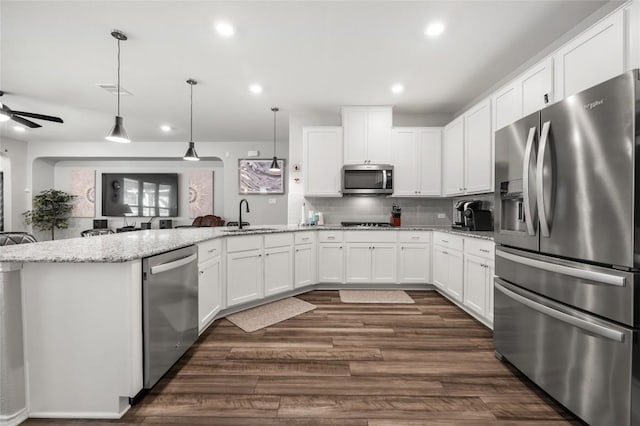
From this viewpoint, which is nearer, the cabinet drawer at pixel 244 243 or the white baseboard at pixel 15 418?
the white baseboard at pixel 15 418

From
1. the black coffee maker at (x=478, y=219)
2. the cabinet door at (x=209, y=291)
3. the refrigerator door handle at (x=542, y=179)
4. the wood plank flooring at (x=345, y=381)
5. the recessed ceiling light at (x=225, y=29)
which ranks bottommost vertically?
the wood plank flooring at (x=345, y=381)

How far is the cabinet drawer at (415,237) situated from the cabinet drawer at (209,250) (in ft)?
7.91

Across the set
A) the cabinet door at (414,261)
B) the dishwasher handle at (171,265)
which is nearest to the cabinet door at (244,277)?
the dishwasher handle at (171,265)

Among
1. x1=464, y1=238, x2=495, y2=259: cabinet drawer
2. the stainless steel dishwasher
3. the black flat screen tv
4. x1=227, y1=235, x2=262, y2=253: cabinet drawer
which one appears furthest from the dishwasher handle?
the black flat screen tv

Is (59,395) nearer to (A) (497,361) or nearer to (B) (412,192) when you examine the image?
(A) (497,361)

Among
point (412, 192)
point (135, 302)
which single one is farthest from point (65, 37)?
point (412, 192)

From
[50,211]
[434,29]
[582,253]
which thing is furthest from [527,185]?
[50,211]

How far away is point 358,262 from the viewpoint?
3941mm

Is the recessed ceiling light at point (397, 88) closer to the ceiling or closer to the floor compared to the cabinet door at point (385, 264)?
closer to the ceiling

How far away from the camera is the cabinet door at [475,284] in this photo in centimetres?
269

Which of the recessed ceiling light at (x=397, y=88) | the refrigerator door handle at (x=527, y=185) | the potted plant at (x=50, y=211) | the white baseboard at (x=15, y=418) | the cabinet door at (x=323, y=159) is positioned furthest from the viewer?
the potted plant at (x=50, y=211)

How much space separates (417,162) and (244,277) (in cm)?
304

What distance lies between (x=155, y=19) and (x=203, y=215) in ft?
17.5

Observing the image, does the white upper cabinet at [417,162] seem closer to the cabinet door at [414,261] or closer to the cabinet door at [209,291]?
the cabinet door at [414,261]
